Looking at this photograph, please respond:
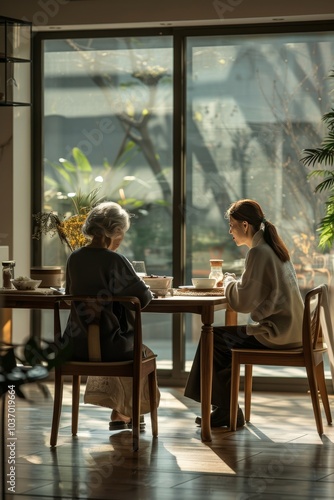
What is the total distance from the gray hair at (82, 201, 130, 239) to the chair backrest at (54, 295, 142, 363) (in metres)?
Result: 0.39

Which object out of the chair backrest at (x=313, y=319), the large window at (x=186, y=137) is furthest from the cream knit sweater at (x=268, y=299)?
the large window at (x=186, y=137)

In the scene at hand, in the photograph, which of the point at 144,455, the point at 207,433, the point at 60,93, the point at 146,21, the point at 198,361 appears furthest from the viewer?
the point at 60,93

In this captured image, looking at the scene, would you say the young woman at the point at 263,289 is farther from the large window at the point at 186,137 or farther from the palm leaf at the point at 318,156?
the large window at the point at 186,137

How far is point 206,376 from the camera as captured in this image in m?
4.82

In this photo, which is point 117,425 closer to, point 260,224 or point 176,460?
point 176,460

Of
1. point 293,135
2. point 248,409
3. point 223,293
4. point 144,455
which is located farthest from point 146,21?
point 144,455

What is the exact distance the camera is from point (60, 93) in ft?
22.4

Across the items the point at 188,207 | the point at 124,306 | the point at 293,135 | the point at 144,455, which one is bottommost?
the point at 144,455

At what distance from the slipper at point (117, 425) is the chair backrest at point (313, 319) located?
3.69 ft

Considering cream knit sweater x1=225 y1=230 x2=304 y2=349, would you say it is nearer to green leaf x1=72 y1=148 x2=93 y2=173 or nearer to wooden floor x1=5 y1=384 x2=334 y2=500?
wooden floor x1=5 y1=384 x2=334 y2=500

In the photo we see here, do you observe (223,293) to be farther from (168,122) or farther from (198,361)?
(168,122)

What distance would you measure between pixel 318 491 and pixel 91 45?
400 centimetres

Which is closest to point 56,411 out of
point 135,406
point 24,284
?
point 135,406

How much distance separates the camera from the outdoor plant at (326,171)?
5805 millimetres
